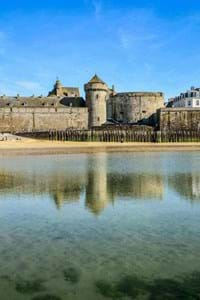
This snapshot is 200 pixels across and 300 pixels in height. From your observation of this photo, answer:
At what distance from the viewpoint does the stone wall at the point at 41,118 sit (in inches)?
2557

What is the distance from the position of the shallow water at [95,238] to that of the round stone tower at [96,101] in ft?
151

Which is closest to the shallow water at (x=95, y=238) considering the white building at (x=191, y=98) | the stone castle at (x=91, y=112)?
the stone castle at (x=91, y=112)

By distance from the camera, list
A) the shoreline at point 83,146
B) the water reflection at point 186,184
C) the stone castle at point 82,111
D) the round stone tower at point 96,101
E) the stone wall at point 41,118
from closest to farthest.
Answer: the water reflection at point 186,184 < the shoreline at point 83,146 < the round stone tower at point 96,101 < the stone castle at point 82,111 < the stone wall at point 41,118

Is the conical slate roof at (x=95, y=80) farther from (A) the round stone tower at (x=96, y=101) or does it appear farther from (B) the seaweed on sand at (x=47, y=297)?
(B) the seaweed on sand at (x=47, y=297)

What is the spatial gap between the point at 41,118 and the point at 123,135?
1602 centimetres

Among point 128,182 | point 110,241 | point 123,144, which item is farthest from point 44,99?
point 110,241

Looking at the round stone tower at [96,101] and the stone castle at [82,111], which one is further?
the stone castle at [82,111]

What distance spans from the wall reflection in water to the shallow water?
4cm

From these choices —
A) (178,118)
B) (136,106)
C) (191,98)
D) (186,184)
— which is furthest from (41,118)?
(186,184)

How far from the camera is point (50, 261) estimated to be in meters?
7.96

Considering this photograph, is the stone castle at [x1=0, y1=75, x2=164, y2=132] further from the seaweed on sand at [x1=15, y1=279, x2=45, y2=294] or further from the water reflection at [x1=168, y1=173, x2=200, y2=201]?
the seaweed on sand at [x1=15, y1=279, x2=45, y2=294]

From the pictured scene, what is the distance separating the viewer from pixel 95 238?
31.3ft

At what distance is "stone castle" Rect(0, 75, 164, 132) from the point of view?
6406 centimetres

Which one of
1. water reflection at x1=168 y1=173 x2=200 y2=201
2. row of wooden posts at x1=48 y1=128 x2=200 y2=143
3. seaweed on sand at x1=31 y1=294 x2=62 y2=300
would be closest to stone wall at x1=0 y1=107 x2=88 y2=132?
row of wooden posts at x1=48 y1=128 x2=200 y2=143
